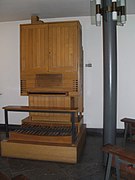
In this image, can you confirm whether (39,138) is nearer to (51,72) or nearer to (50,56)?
(51,72)

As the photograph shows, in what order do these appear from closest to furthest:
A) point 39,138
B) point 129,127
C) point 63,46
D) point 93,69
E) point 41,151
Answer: point 41,151
point 39,138
point 63,46
point 129,127
point 93,69

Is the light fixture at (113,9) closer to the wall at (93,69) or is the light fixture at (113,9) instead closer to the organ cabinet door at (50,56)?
the organ cabinet door at (50,56)

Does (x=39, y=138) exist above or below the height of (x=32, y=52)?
below

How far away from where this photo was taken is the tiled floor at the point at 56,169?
9.84 feet

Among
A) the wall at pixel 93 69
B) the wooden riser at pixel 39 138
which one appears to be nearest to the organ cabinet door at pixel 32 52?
the wooden riser at pixel 39 138

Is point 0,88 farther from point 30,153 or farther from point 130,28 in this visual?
point 130,28

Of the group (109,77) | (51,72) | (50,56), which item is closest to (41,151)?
(51,72)

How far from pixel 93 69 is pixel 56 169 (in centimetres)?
261

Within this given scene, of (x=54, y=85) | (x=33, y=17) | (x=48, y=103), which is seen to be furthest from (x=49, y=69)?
(x=33, y=17)

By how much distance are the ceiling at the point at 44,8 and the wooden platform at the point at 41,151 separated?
2587 millimetres

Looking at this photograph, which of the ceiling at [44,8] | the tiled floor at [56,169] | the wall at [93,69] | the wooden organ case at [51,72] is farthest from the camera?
the wall at [93,69]

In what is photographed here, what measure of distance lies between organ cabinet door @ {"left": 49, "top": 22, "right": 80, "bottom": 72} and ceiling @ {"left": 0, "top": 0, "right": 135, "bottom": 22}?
0.39 metres

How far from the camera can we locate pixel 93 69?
16.4 ft

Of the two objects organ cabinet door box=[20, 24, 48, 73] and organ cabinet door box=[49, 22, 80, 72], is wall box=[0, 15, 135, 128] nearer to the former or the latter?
organ cabinet door box=[49, 22, 80, 72]
